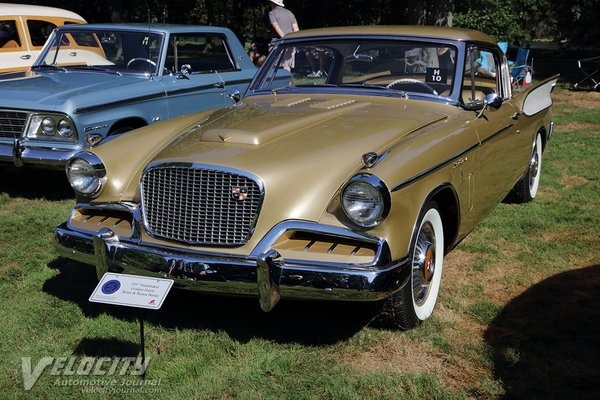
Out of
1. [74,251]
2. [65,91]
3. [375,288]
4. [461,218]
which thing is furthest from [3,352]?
[65,91]

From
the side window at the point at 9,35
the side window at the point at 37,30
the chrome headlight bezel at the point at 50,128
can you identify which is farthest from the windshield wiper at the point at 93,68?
the side window at the point at 37,30

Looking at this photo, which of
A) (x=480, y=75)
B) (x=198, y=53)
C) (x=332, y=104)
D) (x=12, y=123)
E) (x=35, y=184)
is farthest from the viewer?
(x=198, y=53)

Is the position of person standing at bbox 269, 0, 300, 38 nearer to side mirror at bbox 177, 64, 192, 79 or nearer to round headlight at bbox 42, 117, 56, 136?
side mirror at bbox 177, 64, 192, 79

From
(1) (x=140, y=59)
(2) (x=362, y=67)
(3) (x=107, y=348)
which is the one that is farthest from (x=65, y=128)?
(3) (x=107, y=348)

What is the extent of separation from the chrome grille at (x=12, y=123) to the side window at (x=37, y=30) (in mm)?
3582

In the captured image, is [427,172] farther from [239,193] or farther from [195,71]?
[195,71]

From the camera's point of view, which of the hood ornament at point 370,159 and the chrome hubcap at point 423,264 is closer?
the hood ornament at point 370,159

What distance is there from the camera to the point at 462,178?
397cm

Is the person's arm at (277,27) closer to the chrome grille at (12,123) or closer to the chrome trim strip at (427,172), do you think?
the chrome grille at (12,123)

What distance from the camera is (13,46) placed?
912 centimetres

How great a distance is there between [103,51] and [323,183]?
15.3 feet

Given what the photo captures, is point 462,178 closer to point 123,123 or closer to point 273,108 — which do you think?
point 273,108

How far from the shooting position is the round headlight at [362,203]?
3.10 m

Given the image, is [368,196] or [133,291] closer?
[133,291]
